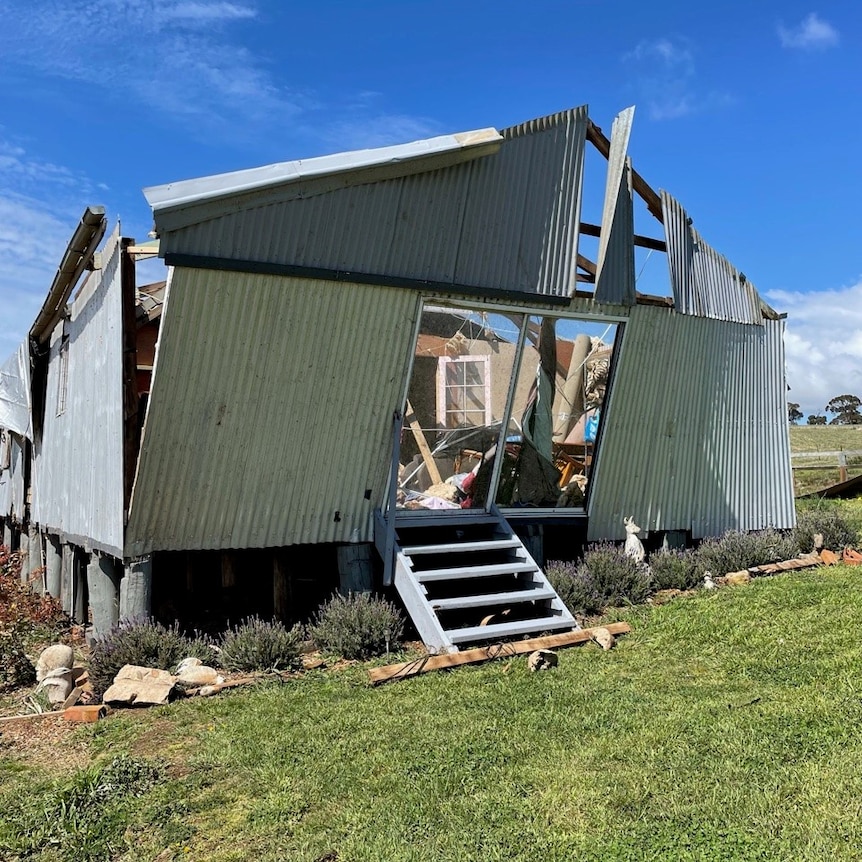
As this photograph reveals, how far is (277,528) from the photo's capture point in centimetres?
838

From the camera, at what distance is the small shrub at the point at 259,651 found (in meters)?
7.17

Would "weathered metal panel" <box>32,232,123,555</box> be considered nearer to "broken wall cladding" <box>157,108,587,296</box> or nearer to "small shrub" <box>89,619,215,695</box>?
"small shrub" <box>89,619,215,695</box>

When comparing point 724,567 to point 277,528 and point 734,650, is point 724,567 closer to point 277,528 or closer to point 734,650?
point 734,650

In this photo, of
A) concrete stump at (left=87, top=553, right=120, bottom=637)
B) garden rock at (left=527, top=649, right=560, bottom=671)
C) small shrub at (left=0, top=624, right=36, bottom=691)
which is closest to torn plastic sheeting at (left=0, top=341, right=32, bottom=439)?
concrete stump at (left=87, top=553, right=120, bottom=637)

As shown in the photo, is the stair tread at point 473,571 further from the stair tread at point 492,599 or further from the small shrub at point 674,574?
the small shrub at point 674,574

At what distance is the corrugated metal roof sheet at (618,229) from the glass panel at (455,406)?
130cm

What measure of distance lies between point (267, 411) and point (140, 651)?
239cm

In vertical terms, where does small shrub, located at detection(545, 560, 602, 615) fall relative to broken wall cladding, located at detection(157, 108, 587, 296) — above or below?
below

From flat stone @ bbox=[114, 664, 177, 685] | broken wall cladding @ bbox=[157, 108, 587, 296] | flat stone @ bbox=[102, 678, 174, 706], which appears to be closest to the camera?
flat stone @ bbox=[102, 678, 174, 706]

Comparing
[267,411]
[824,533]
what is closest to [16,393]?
[267,411]

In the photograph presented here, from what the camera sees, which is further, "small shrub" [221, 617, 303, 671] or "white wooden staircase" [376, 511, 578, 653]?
"white wooden staircase" [376, 511, 578, 653]

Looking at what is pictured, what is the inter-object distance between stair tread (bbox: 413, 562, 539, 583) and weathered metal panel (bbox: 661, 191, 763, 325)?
4.09 m

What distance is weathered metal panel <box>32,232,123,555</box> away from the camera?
802 cm

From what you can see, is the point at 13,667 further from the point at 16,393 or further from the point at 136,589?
the point at 16,393
